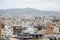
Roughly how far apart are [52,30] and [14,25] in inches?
19.9

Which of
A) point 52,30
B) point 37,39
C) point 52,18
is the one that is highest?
point 52,18

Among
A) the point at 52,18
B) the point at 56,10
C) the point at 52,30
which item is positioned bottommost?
the point at 52,30

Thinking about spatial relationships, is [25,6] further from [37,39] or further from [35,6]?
[37,39]

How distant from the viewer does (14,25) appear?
172cm

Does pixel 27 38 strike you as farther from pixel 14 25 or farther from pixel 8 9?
pixel 8 9

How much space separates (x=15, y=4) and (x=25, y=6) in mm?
140

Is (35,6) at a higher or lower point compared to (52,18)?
higher

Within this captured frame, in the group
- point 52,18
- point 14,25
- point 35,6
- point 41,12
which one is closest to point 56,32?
point 52,18

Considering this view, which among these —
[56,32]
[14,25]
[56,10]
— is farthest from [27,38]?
[56,10]

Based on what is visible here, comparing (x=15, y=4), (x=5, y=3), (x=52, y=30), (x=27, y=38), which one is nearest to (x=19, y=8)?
(x=15, y=4)

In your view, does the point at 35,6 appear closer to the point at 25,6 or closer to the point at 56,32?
the point at 25,6

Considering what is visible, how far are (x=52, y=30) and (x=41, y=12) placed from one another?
0.28 meters

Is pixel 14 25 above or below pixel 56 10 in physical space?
below

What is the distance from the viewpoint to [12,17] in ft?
5.67
